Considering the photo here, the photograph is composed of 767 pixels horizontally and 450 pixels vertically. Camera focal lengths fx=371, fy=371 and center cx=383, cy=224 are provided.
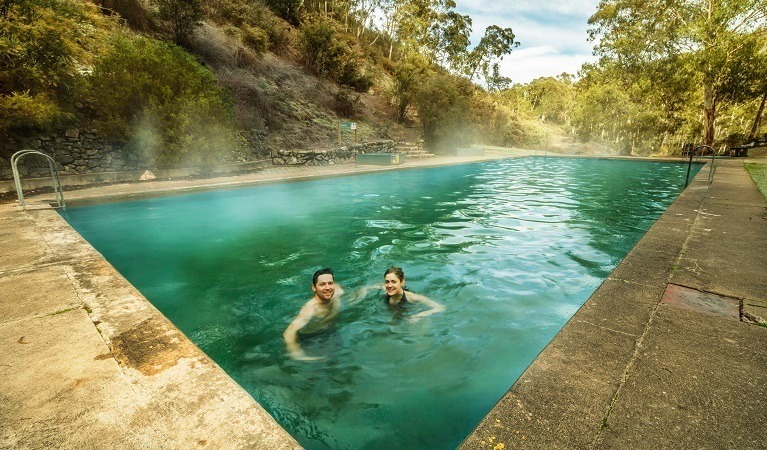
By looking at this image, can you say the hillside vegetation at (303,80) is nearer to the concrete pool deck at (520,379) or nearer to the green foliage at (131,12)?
the green foliage at (131,12)

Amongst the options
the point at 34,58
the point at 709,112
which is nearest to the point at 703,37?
the point at 709,112

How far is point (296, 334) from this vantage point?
412 centimetres

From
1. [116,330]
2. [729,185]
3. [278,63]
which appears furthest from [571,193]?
[278,63]

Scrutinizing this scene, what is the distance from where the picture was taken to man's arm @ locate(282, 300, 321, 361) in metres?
3.95

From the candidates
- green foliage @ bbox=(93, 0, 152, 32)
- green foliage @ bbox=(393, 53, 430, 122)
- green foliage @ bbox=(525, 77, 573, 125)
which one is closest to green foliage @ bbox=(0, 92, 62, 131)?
green foliage @ bbox=(93, 0, 152, 32)

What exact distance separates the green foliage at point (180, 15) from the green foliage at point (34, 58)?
9039mm

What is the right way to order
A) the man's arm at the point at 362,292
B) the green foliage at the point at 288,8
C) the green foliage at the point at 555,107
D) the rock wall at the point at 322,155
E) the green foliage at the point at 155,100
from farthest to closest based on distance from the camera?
1. the green foliage at the point at 555,107
2. the green foliage at the point at 288,8
3. the rock wall at the point at 322,155
4. the green foliage at the point at 155,100
5. the man's arm at the point at 362,292

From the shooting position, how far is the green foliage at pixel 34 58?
27.7 ft

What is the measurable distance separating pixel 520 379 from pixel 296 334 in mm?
2644

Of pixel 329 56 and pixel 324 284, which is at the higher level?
pixel 329 56

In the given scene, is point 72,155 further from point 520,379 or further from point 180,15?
point 520,379

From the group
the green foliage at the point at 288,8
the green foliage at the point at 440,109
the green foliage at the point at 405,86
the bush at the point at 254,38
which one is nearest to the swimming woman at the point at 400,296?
the green foliage at the point at 440,109

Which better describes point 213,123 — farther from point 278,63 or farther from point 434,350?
point 278,63

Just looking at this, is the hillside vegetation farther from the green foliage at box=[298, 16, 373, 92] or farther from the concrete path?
the concrete path
